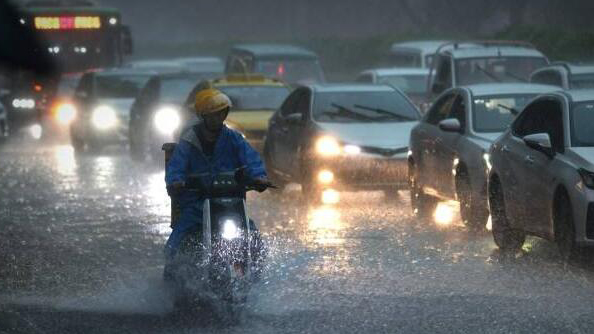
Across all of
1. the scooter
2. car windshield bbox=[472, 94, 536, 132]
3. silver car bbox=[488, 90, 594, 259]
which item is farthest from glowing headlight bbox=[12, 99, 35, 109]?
the scooter

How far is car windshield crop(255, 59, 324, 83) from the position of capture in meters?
38.2

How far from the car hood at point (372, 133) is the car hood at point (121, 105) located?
12230 mm

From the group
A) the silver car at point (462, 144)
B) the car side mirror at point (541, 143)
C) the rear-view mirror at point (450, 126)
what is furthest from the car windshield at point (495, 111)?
the car side mirror at point (541, 143)

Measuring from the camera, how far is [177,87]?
→ 2809 cm

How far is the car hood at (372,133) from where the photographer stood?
18781 mm

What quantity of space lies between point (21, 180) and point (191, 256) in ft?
44.0

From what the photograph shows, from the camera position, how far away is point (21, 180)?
75.7ft

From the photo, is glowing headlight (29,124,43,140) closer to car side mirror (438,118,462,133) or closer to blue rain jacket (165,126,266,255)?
car side mirror (438,118,462,133)

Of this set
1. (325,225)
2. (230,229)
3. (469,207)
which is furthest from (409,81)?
(230,229)

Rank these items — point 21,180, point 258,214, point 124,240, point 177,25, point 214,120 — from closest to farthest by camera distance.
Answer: point 214,120, point 124,240, point 258,214, point 21,180, point 177,25

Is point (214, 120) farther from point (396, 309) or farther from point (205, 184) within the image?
point (396, 309)

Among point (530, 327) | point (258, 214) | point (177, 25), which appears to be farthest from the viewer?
point (177, 25)

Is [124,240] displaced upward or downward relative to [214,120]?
downward

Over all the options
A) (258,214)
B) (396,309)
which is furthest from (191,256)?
(258,214)
